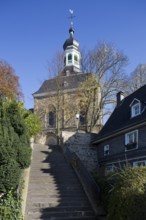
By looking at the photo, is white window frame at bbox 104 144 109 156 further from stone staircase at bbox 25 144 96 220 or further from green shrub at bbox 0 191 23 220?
green shrub at bbox 0 191 23 220

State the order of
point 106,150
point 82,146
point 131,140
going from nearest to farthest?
1. point 131,140
2. point 106,150
3. point 82,146

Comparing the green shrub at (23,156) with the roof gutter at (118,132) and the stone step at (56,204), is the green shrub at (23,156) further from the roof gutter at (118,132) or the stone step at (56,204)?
the roof gutter at (118,132)

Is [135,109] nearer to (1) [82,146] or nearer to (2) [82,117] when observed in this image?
(1) [82,146]

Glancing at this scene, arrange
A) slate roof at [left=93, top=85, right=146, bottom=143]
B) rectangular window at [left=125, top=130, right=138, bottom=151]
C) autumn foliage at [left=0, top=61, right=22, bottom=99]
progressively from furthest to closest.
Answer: autumn foliage at [left=0, top=61, right=22, bottom=99] → slate roof at [left=93, top=85, right=146, bottom=143] → rectangular window at [left=125, top=130, right=138, bottom=151]

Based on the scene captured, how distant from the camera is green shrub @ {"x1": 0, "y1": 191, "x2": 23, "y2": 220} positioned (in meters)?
11.4

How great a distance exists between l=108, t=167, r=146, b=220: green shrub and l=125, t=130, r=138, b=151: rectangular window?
31.7 ft

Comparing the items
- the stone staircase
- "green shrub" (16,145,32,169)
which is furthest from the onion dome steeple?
"green shrub" (16,145,32,169)

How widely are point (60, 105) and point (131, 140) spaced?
53.0 ft

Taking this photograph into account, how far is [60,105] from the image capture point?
35781 millimetres

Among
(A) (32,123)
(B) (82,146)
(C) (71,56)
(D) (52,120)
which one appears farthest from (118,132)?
(C) (71,56)

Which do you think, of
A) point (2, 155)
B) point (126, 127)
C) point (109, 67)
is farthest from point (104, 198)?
point (109, 67)

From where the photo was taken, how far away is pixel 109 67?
34.7 meters

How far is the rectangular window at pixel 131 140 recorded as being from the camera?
20.1 metres

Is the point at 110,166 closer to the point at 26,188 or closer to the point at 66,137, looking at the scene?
the point at 66,137
